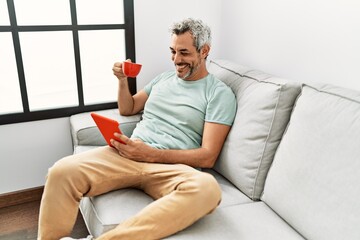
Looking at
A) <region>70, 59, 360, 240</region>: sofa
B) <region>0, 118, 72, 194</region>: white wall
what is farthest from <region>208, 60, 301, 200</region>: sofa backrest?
<region>0, 118, 72, 194</region>: white wall

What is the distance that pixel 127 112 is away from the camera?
6.29ft

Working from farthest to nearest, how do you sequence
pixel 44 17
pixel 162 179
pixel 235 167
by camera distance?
pixel 44 17, pixel 235 167, pixel 162 179

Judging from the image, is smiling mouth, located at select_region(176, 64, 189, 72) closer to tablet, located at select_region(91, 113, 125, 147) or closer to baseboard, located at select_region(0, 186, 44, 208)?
tablet, located at select_region(91, 113, 125, 147)

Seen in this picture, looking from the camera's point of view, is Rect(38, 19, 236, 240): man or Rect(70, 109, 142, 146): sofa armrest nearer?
Rect(38, 19, 236, 240): man

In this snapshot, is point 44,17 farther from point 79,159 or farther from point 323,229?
point 323,229

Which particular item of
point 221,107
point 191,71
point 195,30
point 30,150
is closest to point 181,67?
point 191,71

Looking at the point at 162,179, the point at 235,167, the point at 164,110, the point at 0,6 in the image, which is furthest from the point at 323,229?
the point at 0,6

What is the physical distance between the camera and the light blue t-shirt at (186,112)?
157 centimetres

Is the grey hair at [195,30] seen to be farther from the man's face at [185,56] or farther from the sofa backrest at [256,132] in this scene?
the sofa backrest at [256,132]

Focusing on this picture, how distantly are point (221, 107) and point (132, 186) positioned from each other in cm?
56

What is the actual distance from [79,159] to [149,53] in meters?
0.99

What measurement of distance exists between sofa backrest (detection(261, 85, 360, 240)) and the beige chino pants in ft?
0.92

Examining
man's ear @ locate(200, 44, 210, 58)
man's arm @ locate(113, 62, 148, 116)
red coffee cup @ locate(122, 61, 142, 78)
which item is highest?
man's ear @ locate(200, 44, 210, 58)

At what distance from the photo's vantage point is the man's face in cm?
160
